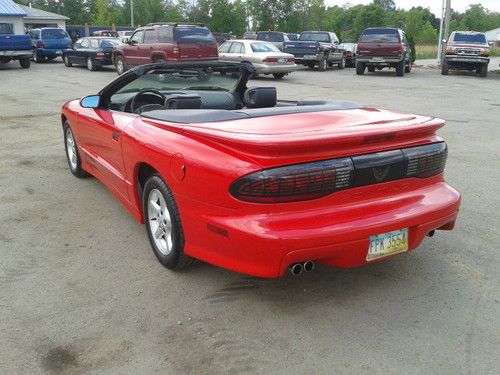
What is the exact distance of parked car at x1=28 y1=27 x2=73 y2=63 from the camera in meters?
27.4

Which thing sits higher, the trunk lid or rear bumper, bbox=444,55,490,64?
rear bumper, bbox=444,55,490,64

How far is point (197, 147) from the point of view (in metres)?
3.07

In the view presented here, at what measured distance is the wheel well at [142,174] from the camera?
3.71 m

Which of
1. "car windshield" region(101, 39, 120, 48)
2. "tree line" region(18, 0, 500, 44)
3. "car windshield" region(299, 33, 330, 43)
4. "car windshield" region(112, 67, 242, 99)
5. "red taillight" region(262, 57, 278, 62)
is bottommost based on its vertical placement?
"car windshield" region(112, 67, 242, 99)

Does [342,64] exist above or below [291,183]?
above

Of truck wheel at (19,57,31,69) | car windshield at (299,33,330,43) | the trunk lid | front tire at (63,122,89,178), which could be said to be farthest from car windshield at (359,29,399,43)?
the trunk lid

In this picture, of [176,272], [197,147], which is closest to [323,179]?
[197,147]

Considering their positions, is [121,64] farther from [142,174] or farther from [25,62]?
[142,174]

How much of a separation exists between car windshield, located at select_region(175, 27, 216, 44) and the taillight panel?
16.0 m

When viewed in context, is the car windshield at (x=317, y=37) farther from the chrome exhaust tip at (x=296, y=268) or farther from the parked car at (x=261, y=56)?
the chrome exhaust tip at (x=296, y=268)

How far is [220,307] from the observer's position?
125 inches

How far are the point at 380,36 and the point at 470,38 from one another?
4542mm

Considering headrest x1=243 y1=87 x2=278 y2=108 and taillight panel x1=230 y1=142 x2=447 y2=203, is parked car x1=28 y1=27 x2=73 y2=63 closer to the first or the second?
headrest x1=243 y1=87 x2=278 y2=108

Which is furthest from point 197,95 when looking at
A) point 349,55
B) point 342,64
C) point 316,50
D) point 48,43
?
point 48,43
